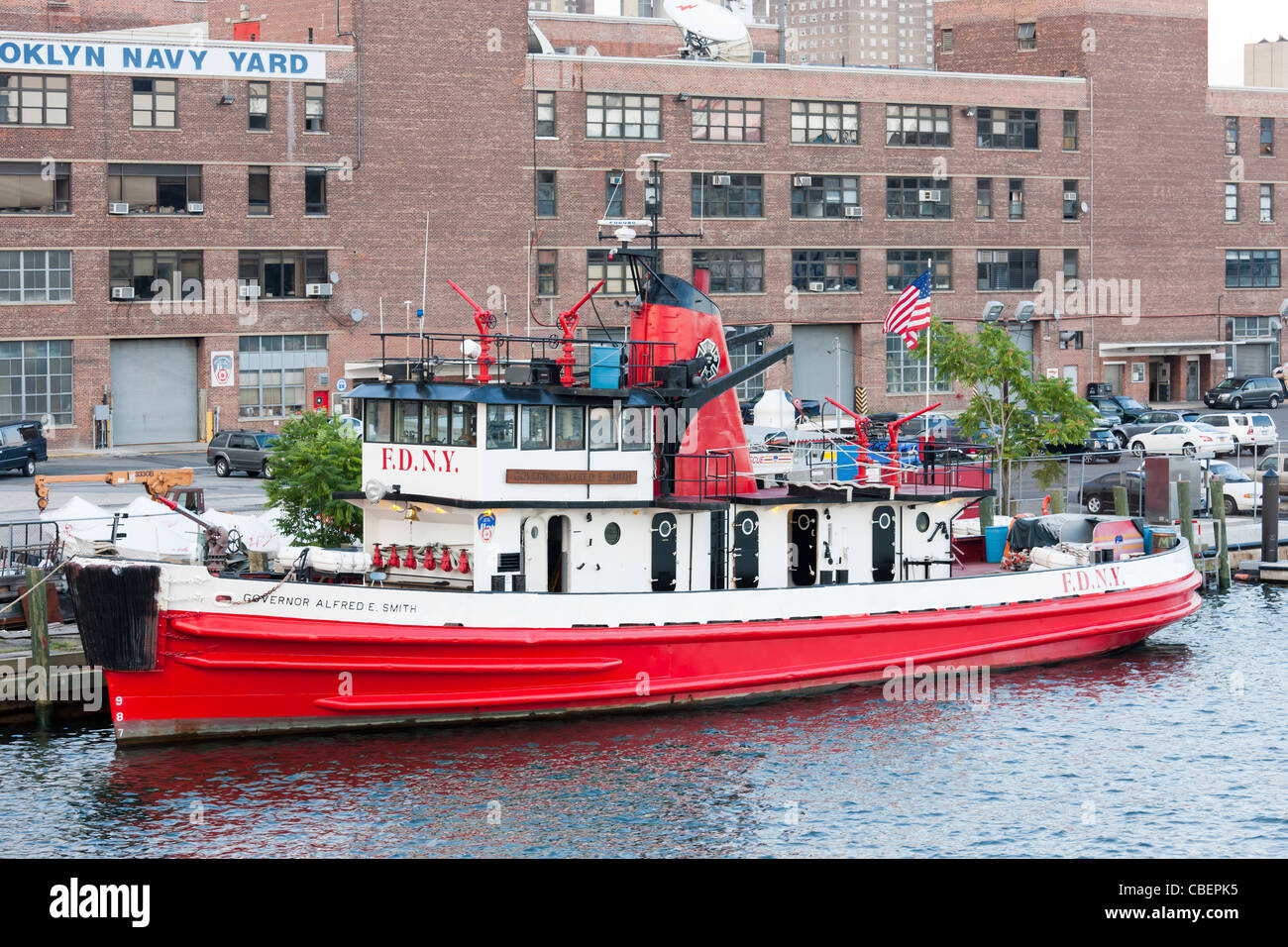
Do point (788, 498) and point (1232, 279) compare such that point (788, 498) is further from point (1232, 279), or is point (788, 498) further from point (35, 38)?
point (1232, 279)

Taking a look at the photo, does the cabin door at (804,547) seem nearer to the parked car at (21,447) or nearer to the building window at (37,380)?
the parked car at (21,447)

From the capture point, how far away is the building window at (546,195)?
66.4 meters

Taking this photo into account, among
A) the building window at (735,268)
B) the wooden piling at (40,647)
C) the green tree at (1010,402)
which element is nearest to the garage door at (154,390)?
the building window at (735,268)

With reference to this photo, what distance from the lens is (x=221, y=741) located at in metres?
25.2

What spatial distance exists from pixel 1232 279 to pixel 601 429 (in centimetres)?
6194

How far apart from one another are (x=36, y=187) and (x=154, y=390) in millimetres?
8290

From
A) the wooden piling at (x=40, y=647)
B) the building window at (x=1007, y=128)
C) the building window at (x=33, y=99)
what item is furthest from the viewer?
the building window at (x=1007, y=128)

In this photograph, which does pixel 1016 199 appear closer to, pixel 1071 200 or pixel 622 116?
pixel 1071 200

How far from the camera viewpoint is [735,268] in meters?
69.6

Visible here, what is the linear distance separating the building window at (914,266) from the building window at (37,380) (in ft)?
111

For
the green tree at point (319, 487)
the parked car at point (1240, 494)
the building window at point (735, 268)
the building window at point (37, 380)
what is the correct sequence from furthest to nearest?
the building window at point (735, 268)
the building window at point (37, 380)
the parked car at point (1240, 494)
the green tree at point (319, 487)

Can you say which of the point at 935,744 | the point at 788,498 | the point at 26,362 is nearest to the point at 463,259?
the point at 26,362

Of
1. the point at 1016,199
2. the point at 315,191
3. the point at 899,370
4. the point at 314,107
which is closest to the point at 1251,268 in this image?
the point at 1016,199

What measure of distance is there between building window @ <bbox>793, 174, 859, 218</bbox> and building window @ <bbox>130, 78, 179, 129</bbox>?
82.7 ft
